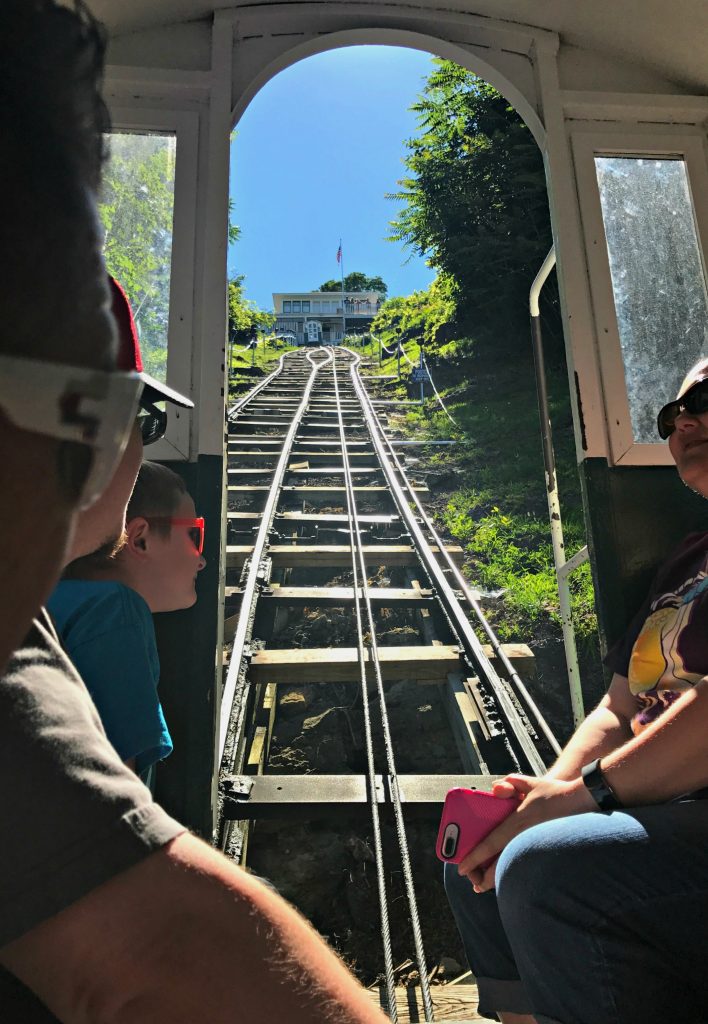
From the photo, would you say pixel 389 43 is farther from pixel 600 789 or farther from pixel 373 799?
pixel 373 799

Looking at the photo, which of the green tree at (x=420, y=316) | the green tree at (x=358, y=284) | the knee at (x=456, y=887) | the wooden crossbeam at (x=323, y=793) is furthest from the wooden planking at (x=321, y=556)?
the green tree at (x=358, y=284)

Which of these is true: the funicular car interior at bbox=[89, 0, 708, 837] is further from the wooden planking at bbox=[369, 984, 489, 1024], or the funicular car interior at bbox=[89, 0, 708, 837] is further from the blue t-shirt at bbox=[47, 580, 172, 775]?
the wooden planking at bbox=[369, 984, 489, 1024]

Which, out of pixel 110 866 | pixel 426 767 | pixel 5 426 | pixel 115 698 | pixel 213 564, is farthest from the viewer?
pixel 426 767

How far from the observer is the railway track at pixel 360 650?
2.70 m

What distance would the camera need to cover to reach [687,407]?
1.68 meters

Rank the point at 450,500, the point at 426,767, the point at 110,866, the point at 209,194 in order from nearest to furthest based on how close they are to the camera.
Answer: the point at 110,866 < the point at 209,194 < the point at 426,767 < the point at 450,500

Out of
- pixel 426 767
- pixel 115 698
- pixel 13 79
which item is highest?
pixel 13 79

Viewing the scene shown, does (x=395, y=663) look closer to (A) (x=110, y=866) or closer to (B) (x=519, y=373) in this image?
(A) (x=110, y=866)

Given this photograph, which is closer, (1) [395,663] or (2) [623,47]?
(2) [623,47]

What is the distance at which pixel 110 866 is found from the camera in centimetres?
50

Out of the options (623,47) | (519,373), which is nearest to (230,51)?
(623,47)

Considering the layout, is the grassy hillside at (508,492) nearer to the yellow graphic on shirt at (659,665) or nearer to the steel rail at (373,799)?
the steel rail at (373,799)

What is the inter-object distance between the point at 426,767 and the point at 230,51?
3822 millimetres

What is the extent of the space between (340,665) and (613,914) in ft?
9.97
